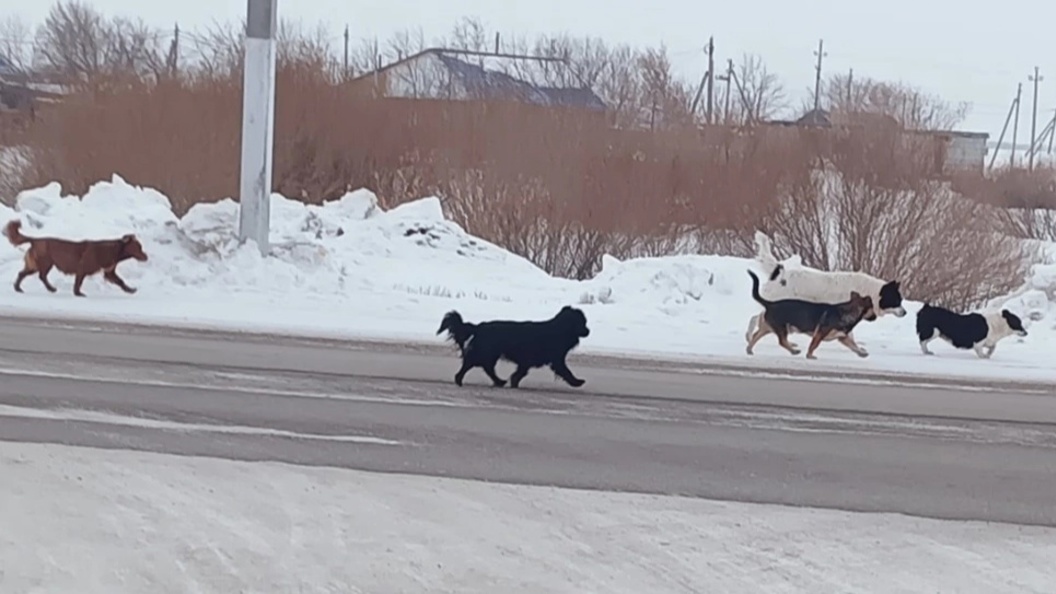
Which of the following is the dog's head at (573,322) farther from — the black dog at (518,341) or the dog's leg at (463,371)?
the dog's leg at (463,371)

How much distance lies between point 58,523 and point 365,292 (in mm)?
12497

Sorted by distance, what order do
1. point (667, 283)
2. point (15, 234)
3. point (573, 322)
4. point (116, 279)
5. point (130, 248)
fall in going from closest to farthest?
point (573, 322) < point (116, 279) < point (130, 248) < point (15, 234) < point (667, 283)

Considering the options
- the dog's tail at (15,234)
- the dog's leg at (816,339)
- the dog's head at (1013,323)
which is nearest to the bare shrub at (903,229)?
the dog's head at (1013,323)

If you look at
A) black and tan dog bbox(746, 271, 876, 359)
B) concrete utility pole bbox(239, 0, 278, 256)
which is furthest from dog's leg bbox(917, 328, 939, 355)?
concrete utility pole bbox(239, 0, 278, 256)

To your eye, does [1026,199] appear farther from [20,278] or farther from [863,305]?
[20,278]

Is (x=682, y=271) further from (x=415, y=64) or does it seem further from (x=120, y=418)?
(x=415, y=64)

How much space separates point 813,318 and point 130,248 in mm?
8733

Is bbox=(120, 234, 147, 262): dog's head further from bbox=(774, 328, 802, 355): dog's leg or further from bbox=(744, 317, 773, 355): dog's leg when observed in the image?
bbox=(774, 328, 802, 355): dog's leg

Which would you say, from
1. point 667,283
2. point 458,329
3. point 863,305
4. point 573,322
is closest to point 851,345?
point 863,305

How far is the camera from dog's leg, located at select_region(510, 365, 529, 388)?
11742 millimetres

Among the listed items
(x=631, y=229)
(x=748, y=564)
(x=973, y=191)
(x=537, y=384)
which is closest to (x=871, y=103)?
(x=973, y=191)

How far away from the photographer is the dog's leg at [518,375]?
11.7 m

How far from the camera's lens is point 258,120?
1923 cm

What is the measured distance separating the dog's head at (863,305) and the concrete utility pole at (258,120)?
27.0 feet
